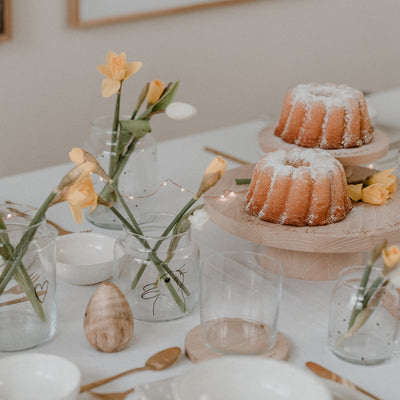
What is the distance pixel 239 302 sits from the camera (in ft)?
3.07

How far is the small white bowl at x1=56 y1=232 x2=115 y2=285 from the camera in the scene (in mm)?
1059

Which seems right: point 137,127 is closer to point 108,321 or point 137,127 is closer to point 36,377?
point 108,321

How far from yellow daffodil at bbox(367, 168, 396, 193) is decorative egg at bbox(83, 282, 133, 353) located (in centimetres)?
52

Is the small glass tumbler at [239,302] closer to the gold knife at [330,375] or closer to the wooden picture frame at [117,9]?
the gold knife at [330,375]


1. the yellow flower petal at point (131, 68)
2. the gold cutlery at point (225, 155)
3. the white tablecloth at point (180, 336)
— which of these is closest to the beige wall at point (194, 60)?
the gold cutlery at point (225, 155)

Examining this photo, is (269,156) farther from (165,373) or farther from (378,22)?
(378,22)

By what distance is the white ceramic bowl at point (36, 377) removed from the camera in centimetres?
79

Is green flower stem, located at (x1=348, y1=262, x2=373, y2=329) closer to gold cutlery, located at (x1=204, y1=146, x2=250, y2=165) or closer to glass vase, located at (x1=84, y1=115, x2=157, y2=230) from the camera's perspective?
glass vase, located at (x1=84, y1=115, x2=157, y2=230)

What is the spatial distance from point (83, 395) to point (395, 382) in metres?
0.38

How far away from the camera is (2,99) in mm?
2418

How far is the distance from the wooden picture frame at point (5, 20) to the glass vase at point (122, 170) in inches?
44.3

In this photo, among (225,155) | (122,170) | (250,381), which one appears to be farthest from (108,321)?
(225,155)

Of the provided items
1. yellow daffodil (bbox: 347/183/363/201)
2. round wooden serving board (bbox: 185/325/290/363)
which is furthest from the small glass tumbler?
yellow daffodil (bbox: 347/183/363/201)

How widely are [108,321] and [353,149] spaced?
0.61 m
